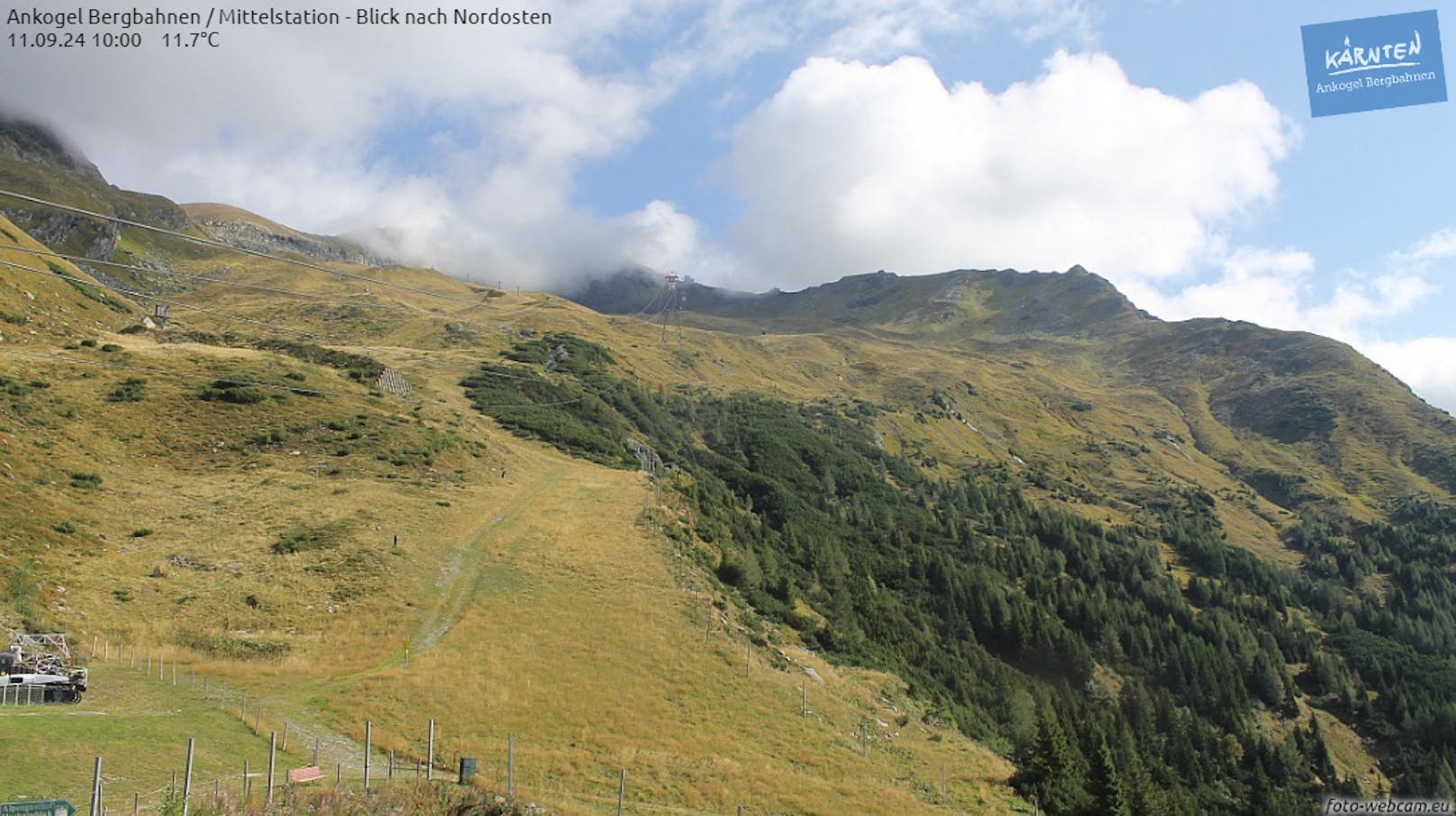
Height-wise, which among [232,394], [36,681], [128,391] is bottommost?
[36,681]

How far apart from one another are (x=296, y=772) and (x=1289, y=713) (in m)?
156

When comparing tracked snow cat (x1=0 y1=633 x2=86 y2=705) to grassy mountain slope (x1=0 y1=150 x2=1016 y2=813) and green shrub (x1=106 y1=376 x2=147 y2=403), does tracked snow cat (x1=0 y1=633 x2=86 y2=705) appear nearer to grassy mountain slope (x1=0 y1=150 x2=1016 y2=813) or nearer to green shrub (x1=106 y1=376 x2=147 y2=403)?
grassy mountain slope (x1=0 y1=150 x2=1016 y2=813)

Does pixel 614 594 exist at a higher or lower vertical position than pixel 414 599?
lower

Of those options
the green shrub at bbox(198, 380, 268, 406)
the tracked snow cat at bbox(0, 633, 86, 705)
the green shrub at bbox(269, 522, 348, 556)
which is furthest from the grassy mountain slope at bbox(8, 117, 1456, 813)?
the tracked snow cat at bbox(0, 633, 86, 705)

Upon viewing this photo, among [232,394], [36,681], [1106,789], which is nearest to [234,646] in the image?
[36,681]

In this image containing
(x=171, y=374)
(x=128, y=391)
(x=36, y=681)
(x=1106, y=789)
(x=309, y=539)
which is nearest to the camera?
(x=36, y=681)

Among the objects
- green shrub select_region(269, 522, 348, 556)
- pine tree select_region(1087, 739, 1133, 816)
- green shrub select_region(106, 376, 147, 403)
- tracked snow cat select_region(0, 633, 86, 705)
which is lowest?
pine tree select_region(1087, 739, 1133, 816)

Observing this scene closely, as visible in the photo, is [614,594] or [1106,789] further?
[614,594]

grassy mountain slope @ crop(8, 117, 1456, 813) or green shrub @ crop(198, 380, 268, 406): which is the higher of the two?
green shrub @ crop(198, 380, 268, 406)

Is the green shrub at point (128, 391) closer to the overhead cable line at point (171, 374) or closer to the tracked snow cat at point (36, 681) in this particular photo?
the overhead cable line at point (171, 374)

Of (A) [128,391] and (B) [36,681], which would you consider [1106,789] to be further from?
(A) [128,391]

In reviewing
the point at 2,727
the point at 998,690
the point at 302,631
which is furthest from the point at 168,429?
the point at 998,690

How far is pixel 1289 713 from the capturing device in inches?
5094

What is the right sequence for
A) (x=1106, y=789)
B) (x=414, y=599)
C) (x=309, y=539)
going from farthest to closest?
(x=309, y=539), (x=414, y=599), (x=1106, y=789)
